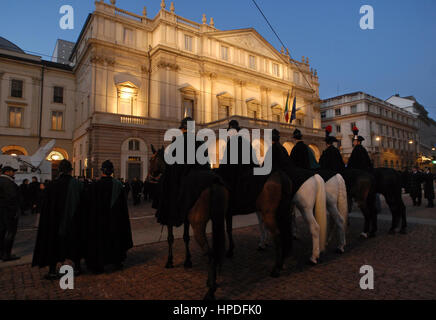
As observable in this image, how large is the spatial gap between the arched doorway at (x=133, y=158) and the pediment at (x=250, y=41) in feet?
55.0

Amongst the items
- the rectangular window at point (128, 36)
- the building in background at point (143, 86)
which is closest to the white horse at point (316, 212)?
the building in background at point (143, 86)

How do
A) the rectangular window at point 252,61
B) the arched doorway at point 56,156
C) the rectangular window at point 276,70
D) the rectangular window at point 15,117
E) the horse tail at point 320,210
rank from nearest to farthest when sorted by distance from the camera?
the horse tail at point 320,210 < the rectangular window at point 15,117 < the arched doorway at point 56,156 < the rectangular window at point 252,61 < the rectangular window at point 276,70

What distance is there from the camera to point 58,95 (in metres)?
30.6

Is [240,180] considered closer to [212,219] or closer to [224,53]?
[212,219]

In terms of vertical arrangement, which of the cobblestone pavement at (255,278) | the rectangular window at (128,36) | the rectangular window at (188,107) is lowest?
the cobblestone pavement at (255,278)

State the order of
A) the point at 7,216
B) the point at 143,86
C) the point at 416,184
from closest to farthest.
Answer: the point at 7,216 < the point at 416,184 < the point at 143,86

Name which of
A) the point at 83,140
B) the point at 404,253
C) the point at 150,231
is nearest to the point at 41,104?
the point at 83,140

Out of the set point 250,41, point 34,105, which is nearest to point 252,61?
point 250,41

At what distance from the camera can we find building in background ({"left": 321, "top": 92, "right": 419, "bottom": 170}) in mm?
49531

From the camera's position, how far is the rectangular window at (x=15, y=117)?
2811cm

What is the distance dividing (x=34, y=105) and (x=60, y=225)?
31830 mm

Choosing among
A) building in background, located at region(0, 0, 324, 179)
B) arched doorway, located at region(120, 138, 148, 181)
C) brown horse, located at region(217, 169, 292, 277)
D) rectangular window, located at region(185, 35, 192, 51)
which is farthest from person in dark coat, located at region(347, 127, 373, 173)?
rectangular window, located at region(185, 35, 192, 51)

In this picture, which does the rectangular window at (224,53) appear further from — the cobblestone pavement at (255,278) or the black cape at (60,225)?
the black cape at (60,225)

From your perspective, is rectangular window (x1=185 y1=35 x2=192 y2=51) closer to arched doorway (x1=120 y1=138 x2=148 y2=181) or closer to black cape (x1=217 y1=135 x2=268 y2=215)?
arched doorway (x1=120 y1=138 x2=148 y2=181)
